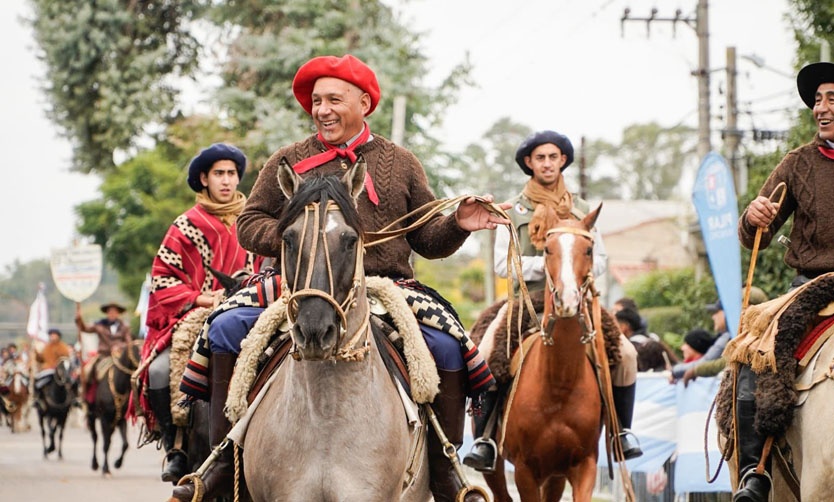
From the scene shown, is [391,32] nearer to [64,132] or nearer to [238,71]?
[238,71]

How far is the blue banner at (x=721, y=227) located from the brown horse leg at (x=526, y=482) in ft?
10.8

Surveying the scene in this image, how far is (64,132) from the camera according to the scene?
106 ft

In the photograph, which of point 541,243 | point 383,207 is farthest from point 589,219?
point 383,207

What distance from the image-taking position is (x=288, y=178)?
6.06 meters

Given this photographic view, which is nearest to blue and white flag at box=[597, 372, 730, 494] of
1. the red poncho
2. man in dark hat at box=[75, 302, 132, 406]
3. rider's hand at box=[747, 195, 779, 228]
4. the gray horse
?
rider's hand at box=[747, 195, 779, 228]

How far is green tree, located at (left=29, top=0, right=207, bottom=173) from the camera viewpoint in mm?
30625

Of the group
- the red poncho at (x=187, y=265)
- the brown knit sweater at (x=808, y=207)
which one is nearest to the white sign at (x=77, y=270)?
the red poncho at (x=187, y=265)

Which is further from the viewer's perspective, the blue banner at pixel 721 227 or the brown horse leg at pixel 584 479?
the blue banner at pixel 721 227

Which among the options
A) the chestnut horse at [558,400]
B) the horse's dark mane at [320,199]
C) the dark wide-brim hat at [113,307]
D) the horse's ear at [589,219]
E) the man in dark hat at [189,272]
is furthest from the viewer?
the dark wide-brim hat at [113,307]

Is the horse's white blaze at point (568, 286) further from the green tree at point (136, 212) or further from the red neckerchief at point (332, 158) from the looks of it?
the green tree at point (136, 212)

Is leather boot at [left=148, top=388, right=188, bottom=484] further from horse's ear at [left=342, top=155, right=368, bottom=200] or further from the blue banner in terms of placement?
the blue banner

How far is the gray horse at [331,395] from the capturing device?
225 inches

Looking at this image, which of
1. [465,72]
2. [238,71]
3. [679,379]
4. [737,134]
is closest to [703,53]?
[737,134]

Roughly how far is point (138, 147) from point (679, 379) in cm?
2151
